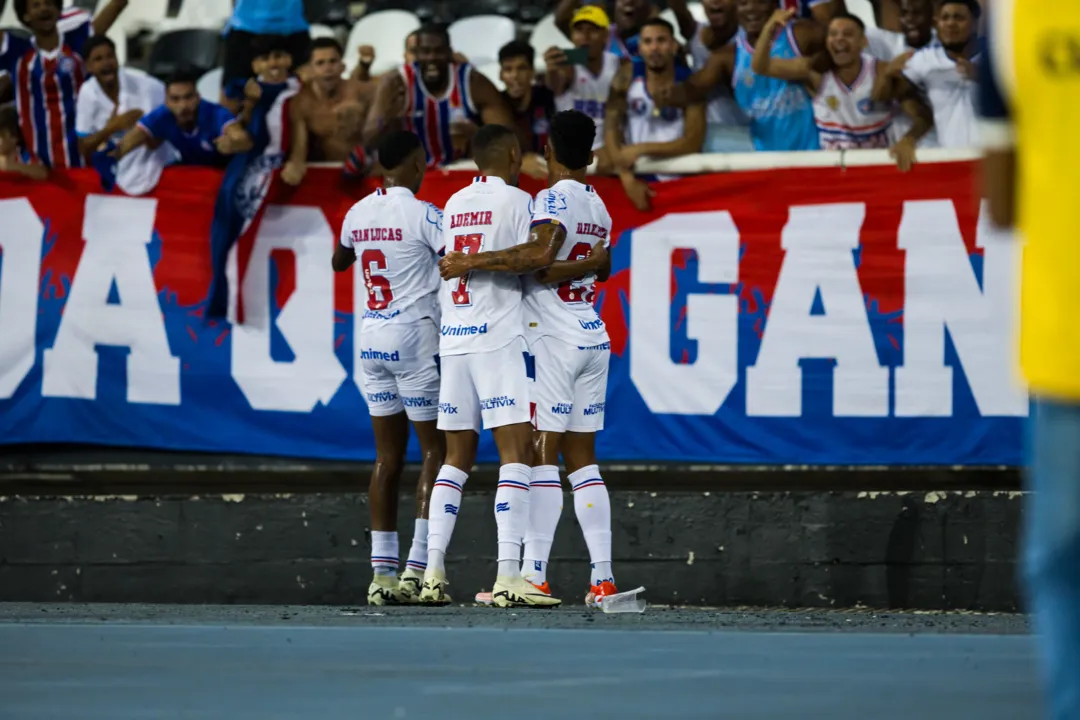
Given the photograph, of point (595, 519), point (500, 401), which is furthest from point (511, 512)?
point (500, 401)

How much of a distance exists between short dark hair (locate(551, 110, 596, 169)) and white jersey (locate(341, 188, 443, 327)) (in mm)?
879

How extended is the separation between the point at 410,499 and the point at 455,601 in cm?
66

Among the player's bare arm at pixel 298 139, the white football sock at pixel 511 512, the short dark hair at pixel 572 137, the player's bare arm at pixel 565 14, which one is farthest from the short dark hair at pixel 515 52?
the white football sock at pixel 511 512

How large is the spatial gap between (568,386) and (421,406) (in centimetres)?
96

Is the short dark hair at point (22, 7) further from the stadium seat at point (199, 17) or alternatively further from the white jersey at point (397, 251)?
the white jersey at point (397, 251)

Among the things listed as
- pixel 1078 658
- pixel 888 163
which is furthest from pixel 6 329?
pixel 1078 658

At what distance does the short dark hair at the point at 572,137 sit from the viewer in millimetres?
7934

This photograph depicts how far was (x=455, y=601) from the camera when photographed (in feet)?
32.8

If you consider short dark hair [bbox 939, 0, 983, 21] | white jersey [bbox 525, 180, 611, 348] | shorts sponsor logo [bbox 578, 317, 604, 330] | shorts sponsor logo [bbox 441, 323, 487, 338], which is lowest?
shorts sponsor logo [bbox 441, 323, 487, 338]

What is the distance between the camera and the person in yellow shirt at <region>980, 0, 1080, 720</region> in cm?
250

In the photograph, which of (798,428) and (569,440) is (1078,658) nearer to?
(569,440)

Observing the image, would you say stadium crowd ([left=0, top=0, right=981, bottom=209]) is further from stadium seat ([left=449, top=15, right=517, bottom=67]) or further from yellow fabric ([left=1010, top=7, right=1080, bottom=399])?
yellow fabric ([left=1010, top=7, right=1080, bottom=399])

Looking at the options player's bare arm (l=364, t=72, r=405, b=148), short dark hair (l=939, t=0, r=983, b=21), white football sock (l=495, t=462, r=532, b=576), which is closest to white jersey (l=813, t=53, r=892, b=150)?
short dark hair (l=939, t=0, r=983, b=21)

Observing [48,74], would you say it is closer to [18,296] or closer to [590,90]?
[18,296]
